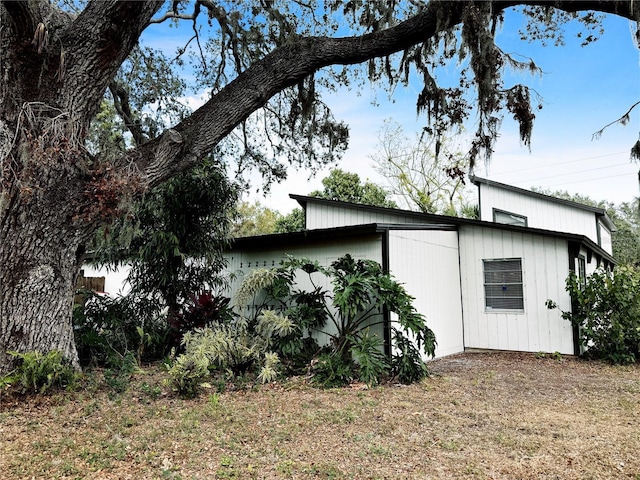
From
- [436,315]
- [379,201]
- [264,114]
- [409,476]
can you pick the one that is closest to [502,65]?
[436,315]

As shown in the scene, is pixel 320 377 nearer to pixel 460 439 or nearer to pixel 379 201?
pixel 460 439

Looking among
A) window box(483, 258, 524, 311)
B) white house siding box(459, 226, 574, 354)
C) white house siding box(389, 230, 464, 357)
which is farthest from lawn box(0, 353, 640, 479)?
Answer: window box(483, 258, 524, 311)

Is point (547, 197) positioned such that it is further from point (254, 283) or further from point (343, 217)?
point (254, 283)

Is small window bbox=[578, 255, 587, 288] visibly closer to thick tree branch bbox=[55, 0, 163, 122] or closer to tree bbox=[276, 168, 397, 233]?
thick tree branch bbox=[55, 0, 163, 122]

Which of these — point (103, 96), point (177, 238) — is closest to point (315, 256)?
point (177, 238)

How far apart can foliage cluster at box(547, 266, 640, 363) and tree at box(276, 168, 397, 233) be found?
15.4 metres

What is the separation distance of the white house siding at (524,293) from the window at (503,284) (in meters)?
0.10

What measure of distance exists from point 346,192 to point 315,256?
1549 cm

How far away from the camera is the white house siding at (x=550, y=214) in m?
13.1

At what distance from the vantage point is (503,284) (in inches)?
335

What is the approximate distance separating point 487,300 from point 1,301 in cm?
786

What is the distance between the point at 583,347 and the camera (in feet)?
25.5

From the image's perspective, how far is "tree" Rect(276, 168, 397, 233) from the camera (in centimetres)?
2284

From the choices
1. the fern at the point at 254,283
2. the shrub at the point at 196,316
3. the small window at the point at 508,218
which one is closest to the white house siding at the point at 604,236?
the small window at the point at 508,218
